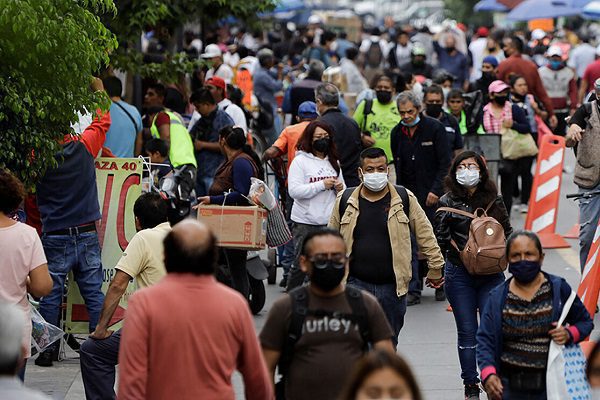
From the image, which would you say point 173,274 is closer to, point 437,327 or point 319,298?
point 319,298

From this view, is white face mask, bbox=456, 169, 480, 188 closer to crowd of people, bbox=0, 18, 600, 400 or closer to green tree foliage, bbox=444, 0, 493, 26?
crowd of people, bbox=0, 18, 600, 400

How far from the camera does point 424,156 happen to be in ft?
41.0

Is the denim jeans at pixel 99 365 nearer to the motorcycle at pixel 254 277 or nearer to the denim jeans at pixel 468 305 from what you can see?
the denim jeans at pixel 468 305

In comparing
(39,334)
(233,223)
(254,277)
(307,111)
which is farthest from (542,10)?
(39,334)

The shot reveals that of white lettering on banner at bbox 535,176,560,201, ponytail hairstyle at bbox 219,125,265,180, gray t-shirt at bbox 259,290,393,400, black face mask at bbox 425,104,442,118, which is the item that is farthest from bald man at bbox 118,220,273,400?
white lettering on banner at bbox 535,176,560,201

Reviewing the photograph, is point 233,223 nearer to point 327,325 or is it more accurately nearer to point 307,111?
point 307,111

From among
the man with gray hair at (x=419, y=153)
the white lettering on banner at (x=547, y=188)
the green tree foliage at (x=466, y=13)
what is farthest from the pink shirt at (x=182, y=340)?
the green tree foliage at (x=466, y=13)

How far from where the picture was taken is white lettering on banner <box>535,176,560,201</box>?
52.6 feet

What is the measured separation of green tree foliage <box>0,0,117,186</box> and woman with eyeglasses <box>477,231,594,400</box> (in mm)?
3190

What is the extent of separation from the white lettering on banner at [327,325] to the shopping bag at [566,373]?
112cm

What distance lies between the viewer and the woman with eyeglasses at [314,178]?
430 inches

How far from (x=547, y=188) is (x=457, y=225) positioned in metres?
7.21

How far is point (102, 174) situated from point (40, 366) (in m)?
1.47

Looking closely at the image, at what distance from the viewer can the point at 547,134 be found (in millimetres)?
16484
